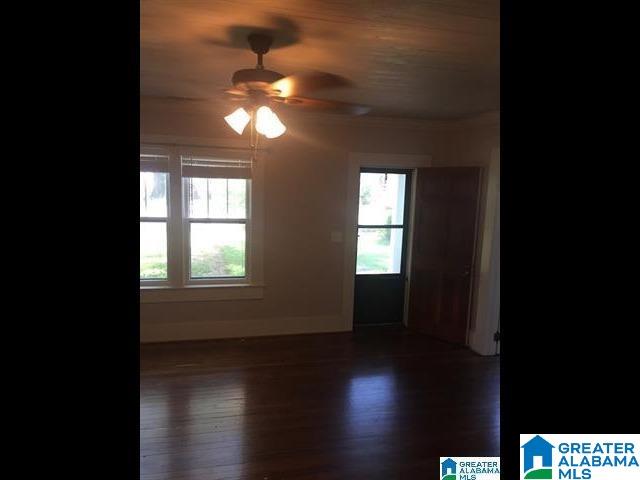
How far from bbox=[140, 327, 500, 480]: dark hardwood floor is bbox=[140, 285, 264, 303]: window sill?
484 mm

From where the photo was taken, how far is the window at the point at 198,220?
405cm

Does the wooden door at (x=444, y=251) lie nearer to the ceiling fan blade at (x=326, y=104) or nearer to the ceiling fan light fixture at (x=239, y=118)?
the ceiling fan blade at (x=326, y=104)

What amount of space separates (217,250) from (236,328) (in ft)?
2.97

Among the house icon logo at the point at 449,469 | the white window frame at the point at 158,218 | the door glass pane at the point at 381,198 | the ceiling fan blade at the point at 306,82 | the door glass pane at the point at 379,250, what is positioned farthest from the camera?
the door glass pane at the point at 379,250

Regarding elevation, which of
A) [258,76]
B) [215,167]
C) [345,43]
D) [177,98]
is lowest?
[215,167]

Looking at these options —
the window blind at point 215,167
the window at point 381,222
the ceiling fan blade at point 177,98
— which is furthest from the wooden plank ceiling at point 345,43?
the window at point 381,222

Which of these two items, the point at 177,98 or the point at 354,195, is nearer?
the point at 177,98

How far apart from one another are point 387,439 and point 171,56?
2.89 m

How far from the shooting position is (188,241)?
13.7ft
